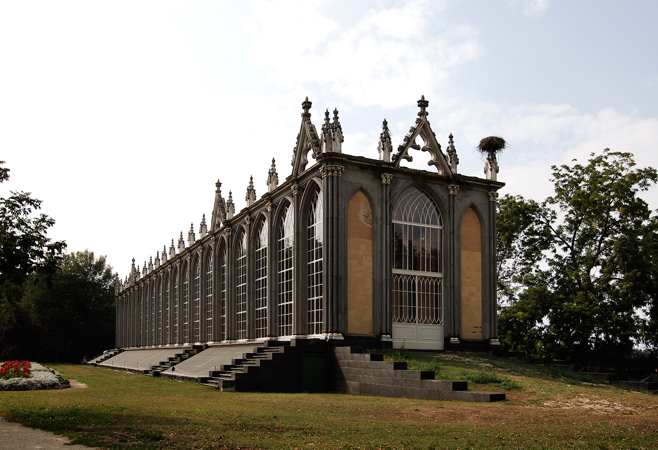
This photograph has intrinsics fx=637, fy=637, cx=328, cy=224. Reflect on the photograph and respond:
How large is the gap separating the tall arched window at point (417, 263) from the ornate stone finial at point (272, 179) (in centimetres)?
750

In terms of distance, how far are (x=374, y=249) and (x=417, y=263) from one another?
2.50 m

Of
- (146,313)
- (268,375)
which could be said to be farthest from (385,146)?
(146,313)

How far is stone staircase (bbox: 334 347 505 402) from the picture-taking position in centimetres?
1731

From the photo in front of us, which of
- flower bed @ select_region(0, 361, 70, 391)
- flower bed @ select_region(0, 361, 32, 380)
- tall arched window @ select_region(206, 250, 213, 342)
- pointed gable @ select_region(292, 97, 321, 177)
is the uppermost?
pointed gable @ select_region(292, 97, 321, 177)

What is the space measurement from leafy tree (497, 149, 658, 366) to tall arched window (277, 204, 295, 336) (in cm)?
1419

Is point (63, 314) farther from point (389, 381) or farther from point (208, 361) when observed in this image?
point (389, 381)

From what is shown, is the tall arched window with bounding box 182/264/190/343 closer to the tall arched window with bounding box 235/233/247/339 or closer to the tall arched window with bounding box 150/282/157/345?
the tall arched window with bounding box 150/282/157/345

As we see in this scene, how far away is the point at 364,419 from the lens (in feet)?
43.9

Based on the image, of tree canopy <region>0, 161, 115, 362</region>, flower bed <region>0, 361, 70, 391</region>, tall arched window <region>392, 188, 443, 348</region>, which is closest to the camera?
flower bed <region>0, 361, 70, 391</region>

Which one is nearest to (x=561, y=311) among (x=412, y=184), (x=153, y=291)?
(x=412, y=184)

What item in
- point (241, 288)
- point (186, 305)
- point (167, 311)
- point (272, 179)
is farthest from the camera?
point (167, 311)

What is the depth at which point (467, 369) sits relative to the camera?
2122 centimetres

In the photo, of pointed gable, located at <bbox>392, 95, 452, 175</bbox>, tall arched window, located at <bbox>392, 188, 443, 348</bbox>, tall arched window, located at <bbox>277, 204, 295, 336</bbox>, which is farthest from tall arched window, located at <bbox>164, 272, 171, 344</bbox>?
pointed gable, located at <bbox>392, 95, 452, 175</bbox>

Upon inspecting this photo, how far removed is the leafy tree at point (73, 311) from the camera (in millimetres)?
79500
